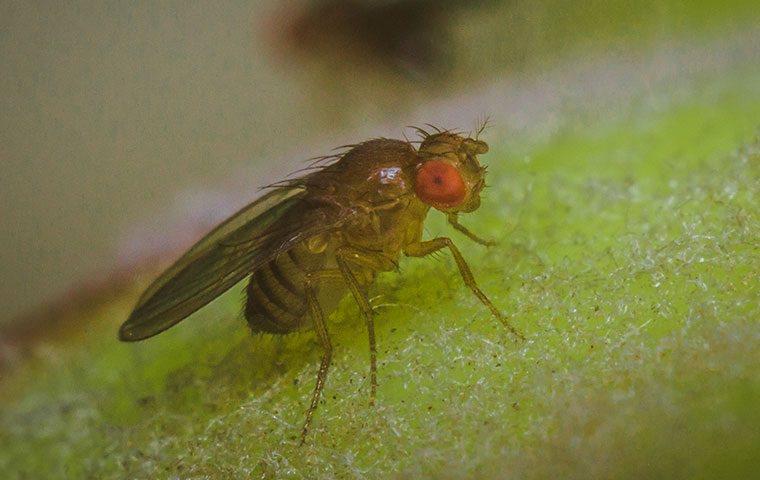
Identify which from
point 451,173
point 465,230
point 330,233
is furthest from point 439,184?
point 330,233

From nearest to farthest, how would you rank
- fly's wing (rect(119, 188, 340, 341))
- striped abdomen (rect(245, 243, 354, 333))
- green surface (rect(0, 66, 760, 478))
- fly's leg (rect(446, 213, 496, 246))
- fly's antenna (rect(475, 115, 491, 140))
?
green surface (rect(0, 66, 760, 478)) → fly's wing (rect(119, 188, 340, 341)) → fly's leg (rect(446, 213, 496, 246)) → striped abdomen (rect(245, 243, 354, 333)) → fly's antenna (rect(475, 115, 491, 140))

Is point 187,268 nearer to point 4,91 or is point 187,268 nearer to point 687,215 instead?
point 4,91

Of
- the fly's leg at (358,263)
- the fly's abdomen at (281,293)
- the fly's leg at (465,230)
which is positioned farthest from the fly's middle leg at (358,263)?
the fly's leg at (465,230)

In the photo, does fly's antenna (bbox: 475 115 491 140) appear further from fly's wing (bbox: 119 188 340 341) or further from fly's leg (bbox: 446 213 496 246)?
fly's wing (bbox: 119 188 340 341)

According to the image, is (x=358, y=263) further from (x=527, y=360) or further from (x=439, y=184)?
(x=527, y=360)

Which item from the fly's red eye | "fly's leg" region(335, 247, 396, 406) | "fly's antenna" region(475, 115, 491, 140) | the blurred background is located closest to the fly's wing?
"fly's leg" region(335, 247, 396, 406)

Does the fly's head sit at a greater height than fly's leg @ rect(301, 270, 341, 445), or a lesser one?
greater

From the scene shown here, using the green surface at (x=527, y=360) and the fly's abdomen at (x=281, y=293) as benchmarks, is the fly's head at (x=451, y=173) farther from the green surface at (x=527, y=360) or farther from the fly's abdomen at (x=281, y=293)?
the fly's abdomen at (x=281, y=293)

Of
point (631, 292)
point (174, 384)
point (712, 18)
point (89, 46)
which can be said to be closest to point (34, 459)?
point (174, 384)
